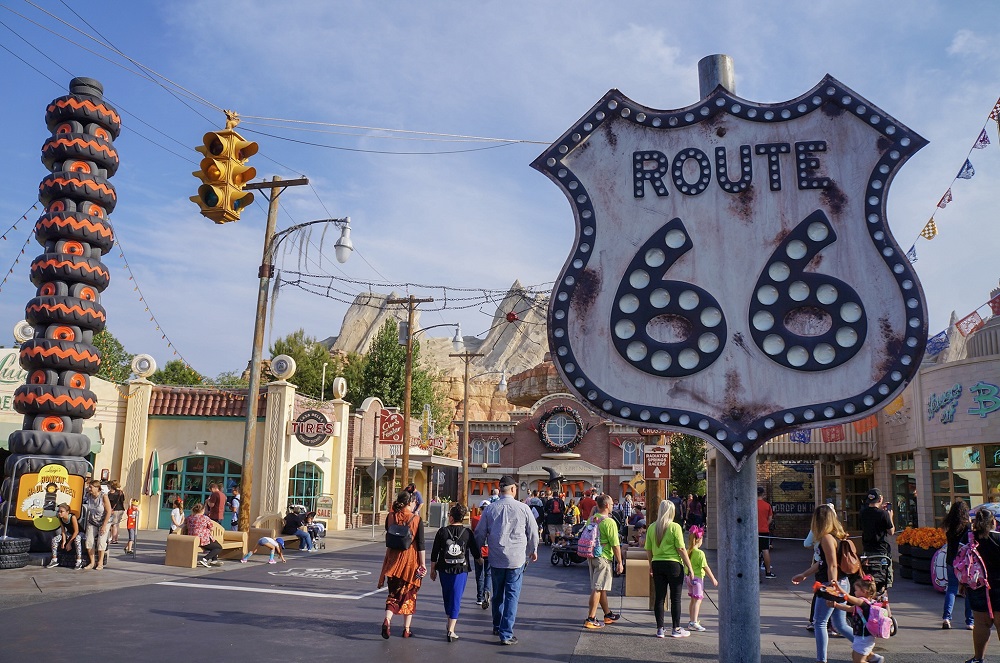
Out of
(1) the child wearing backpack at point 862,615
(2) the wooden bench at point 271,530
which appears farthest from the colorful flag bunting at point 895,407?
(2) the wooden bench at point 271,530

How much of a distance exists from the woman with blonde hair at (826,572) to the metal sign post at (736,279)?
93.5 inches

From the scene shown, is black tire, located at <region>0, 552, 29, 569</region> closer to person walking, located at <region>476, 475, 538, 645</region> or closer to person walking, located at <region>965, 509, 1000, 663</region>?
person walking, located at <region>476, 475, 538, 645</region>

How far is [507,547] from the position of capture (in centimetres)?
847

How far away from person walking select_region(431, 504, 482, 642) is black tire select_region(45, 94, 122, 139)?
40.2 ft

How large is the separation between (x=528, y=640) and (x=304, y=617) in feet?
9.53

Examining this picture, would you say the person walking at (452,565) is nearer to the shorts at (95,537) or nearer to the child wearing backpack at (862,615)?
the child wearing backpack at (862,615)

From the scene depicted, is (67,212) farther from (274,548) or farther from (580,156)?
(580,156)

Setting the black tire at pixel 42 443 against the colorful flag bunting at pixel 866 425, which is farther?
the colorful flag bunting at pixel 866 425

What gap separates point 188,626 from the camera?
29.0 feet

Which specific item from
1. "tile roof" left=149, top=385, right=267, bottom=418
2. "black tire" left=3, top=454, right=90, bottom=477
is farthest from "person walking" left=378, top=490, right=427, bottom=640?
"tile roof" left=149, top=385, right=267, bottom=418

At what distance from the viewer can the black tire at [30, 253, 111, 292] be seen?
15352 millimetres

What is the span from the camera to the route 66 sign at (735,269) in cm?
524

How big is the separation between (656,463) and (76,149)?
12710 mm

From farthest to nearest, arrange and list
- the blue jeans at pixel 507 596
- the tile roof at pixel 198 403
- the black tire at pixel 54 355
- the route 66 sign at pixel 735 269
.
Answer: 1. the tile roof at pixel 198 403
2. the black tire at pixel 54 355
3. the blue jeans at pixel 507 596
4. the route 66 sign at pixel 735 269
